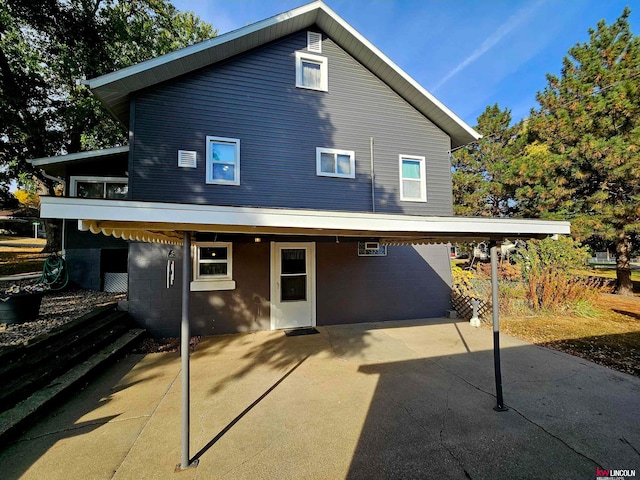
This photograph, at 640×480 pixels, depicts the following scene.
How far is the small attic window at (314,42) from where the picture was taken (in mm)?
7477

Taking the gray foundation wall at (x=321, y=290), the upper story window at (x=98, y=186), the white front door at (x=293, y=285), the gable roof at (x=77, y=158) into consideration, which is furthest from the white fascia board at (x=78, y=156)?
the white front door at (x=293, y=285)

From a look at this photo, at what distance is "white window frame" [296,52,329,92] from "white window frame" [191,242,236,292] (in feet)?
15.1

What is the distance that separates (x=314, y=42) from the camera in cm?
752

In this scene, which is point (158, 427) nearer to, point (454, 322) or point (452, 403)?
point (452, 403)

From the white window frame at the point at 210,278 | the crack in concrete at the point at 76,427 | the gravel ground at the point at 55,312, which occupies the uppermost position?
the white window frame at the point at 210,278

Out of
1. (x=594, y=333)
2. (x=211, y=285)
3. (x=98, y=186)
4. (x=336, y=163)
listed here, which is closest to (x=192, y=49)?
(x=336, y=163)

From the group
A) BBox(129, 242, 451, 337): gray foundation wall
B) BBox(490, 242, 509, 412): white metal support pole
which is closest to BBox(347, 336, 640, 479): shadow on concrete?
BBox(490, 242, 509, 412): white metal support pole

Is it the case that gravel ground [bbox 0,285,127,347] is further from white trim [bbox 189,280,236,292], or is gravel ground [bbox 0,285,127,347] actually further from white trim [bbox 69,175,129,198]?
white trim [bbox 69,175,129,198]

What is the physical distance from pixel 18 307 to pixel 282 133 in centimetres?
606

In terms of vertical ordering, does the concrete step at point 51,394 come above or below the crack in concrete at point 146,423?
above

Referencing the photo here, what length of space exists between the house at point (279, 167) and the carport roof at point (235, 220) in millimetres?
2146

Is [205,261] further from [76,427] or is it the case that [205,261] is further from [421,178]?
[421,178]

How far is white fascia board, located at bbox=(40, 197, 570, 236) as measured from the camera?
85.3 inches

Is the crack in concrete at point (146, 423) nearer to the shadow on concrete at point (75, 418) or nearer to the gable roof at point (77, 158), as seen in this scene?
the shadow on concrete at point (75, 418)
